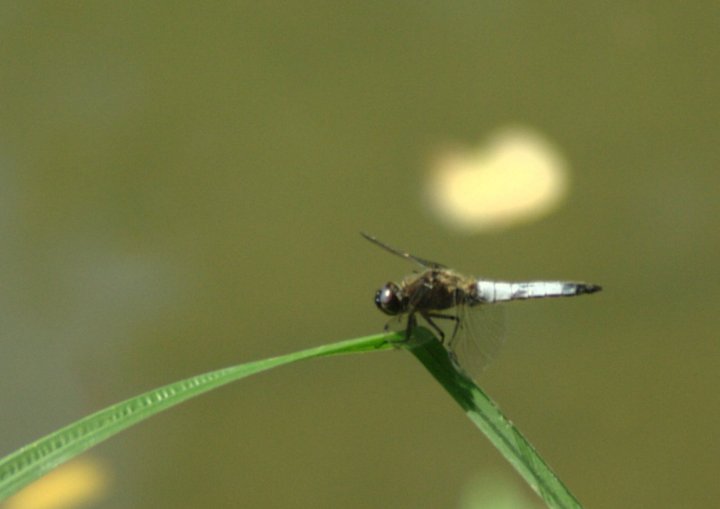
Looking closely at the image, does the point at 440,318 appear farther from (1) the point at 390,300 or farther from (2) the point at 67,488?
(2) the point at 67,488

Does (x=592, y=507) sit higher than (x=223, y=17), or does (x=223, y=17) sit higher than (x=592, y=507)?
(x=223, y=17)

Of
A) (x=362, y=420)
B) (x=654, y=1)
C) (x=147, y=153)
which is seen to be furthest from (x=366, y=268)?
(x=654, y=1)

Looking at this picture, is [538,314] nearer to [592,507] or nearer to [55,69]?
[592,507]

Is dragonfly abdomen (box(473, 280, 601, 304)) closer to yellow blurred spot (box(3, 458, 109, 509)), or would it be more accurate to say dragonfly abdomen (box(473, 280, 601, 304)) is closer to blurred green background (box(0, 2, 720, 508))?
blurred green background (box(0, 2, 720, 508))

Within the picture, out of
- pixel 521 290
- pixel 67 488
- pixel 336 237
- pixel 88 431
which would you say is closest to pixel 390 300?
pixel 521 290

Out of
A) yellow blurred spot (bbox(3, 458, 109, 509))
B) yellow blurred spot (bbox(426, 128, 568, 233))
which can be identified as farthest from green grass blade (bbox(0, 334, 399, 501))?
yellow blurred spot (bbox(426, 128, 568, 233))

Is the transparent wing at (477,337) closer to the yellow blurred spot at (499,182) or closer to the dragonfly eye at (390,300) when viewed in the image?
the dragonfly eye at (390,300)
